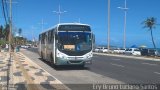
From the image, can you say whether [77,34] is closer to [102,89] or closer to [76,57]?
[76,57]

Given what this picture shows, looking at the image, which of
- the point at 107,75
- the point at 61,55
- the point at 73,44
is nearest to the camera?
the point at 107,75

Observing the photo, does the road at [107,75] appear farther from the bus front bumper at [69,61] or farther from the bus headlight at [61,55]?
the bus headlight at [61,55]

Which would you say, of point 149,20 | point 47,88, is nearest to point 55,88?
point 47,88

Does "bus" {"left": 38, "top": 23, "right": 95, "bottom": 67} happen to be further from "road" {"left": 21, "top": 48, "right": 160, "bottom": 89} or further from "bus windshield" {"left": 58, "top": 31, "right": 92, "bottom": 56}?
"road" {"left": 21, "top": 48, "right": 160, "bottom": 89}

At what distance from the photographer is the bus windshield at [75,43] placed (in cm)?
2677

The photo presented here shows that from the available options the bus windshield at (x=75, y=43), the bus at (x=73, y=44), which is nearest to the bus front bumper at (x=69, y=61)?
the bus at (x=73, y=44)

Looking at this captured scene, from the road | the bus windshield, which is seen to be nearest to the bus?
the bus windshield

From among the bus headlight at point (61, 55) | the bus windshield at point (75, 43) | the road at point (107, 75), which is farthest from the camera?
the bus windshield at point (75, 43)

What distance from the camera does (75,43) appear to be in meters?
26.8

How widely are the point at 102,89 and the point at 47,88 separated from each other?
2163 mm

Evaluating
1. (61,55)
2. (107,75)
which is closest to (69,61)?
(61,55)

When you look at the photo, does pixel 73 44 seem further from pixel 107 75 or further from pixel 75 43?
pixel 107 75

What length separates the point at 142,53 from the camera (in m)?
74.6

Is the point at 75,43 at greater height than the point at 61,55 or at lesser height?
greater
